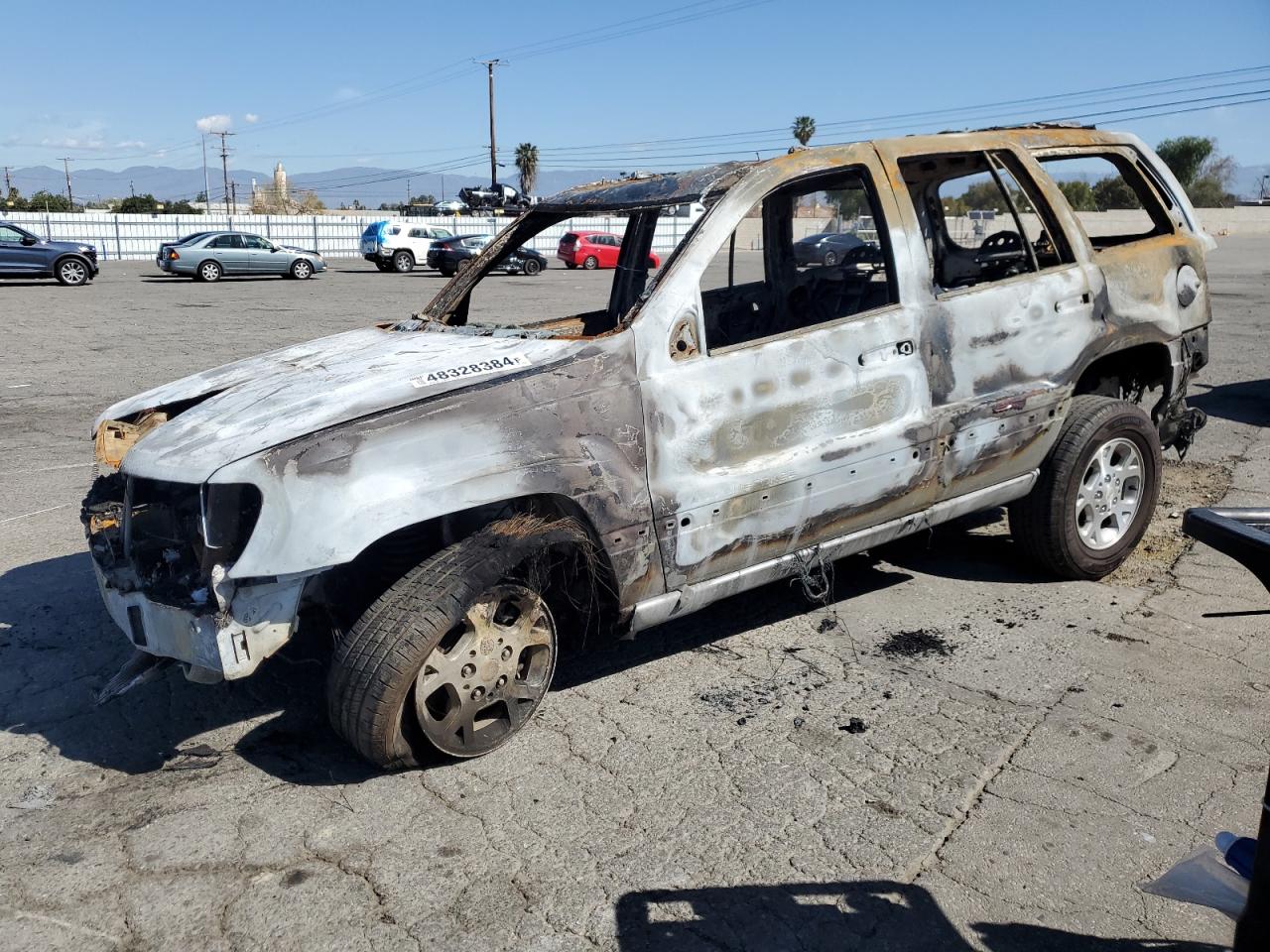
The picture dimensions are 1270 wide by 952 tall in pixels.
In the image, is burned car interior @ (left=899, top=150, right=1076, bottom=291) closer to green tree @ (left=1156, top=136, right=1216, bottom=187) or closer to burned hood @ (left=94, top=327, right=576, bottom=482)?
burned hood @ (left=94, top=327, right=576, bottom=482)

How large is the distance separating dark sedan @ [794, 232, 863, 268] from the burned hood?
1636 millimetres

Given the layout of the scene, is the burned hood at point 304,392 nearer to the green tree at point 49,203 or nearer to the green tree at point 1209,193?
the green tree at point 49,203

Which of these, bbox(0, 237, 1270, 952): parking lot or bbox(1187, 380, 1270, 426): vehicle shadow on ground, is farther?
bbox(1187, 380, 1270, 426): vehicle shadow on ground

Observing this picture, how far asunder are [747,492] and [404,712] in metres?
1.41

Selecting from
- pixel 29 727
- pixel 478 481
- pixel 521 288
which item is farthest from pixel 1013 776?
pixel 521 288

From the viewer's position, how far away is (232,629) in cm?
321

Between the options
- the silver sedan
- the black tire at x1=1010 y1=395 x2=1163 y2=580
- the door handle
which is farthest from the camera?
the silver sedan

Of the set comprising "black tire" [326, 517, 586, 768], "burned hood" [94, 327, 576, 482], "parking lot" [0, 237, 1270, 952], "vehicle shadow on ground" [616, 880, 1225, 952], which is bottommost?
"vehicle shadow on ground" [616, 880, 1225, 952]

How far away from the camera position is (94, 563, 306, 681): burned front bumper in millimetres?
3207

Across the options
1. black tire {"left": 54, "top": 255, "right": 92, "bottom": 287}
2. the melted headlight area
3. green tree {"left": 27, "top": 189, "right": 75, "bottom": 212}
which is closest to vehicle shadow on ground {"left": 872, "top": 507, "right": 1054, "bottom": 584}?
the melted headlight area

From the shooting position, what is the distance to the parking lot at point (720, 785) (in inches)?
111

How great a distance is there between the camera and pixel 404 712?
3445 mm

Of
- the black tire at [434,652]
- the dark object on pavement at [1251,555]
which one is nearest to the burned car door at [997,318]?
the black tire at [434,652]

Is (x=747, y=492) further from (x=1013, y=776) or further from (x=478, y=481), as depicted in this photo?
(x=1013, y=776)
